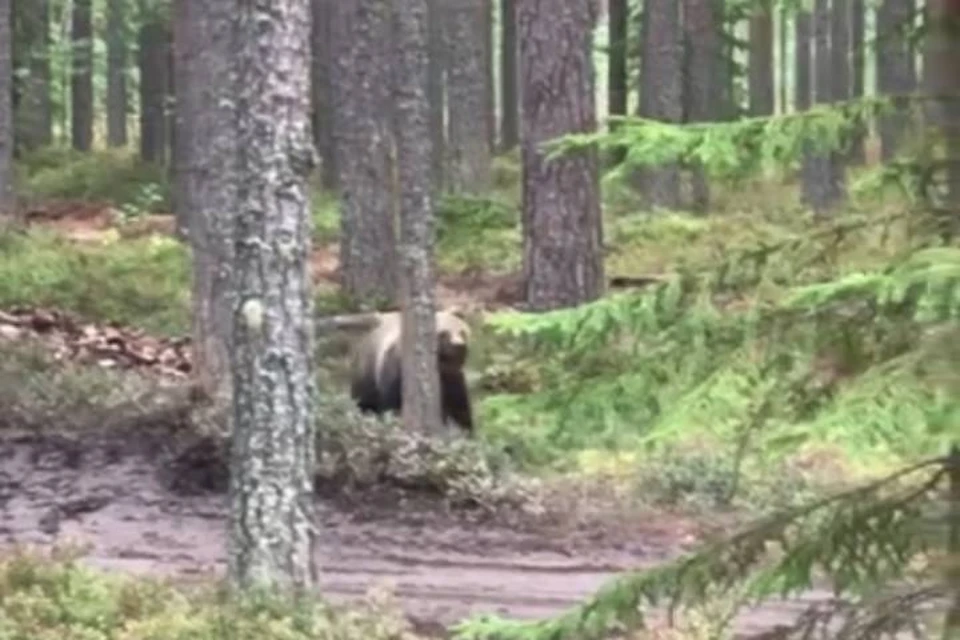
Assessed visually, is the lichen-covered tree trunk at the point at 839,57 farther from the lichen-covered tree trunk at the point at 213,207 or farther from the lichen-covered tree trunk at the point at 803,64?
the lichen-covered tree trunk at the point at 213,207

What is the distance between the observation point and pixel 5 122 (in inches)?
1022

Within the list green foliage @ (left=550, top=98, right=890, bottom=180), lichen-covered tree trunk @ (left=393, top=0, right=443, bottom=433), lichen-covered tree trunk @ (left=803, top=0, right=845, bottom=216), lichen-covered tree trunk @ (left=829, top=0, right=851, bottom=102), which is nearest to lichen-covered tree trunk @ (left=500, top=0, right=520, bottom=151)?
lichen-covered tree trunk @ (left=803, top=0, right=845, bottom=216)

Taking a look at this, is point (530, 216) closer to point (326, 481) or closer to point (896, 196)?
point (326, 481)

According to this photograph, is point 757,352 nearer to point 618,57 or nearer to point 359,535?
point 359,535

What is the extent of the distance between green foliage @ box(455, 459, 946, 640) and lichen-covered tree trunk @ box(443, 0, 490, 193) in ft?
89.0

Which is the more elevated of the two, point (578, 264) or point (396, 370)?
point (578, 264)

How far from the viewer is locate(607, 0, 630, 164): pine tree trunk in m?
34.8

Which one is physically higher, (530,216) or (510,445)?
(530,216)

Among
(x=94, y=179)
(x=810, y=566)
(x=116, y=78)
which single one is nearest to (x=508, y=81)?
(x=94, y=179)

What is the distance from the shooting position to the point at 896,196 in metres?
4.84

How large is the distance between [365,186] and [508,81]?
20.2 metres

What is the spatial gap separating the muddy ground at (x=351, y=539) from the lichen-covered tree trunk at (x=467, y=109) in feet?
58.5

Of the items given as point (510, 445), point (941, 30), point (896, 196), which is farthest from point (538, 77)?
point (941, 30)

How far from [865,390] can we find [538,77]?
1222cm
